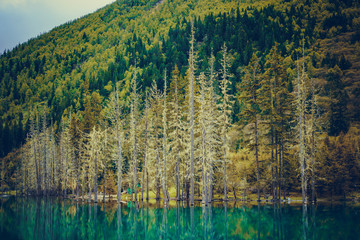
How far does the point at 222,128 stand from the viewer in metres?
47.6

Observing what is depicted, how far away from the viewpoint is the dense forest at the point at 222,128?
45438 mm

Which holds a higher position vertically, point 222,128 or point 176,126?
point 176,126

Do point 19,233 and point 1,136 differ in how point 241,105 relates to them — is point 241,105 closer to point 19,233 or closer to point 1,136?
point 19,233

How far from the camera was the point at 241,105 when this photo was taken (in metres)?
103

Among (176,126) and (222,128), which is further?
(222,128)

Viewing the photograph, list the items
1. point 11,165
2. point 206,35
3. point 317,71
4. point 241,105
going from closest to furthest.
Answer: point 317,71, point 241,105, point 11,165, point 206,35

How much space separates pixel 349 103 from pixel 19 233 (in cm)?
7169

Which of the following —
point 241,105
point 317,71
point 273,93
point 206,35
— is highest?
point 206,35

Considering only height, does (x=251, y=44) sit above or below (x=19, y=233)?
above

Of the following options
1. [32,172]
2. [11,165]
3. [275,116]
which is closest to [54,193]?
[32,172]

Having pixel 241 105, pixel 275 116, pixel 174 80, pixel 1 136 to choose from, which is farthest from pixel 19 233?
pixel 1 136

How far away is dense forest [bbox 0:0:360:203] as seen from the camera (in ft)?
149

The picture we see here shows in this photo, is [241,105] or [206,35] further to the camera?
[206,35]

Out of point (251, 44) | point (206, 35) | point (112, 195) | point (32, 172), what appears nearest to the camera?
point (112, 195)
